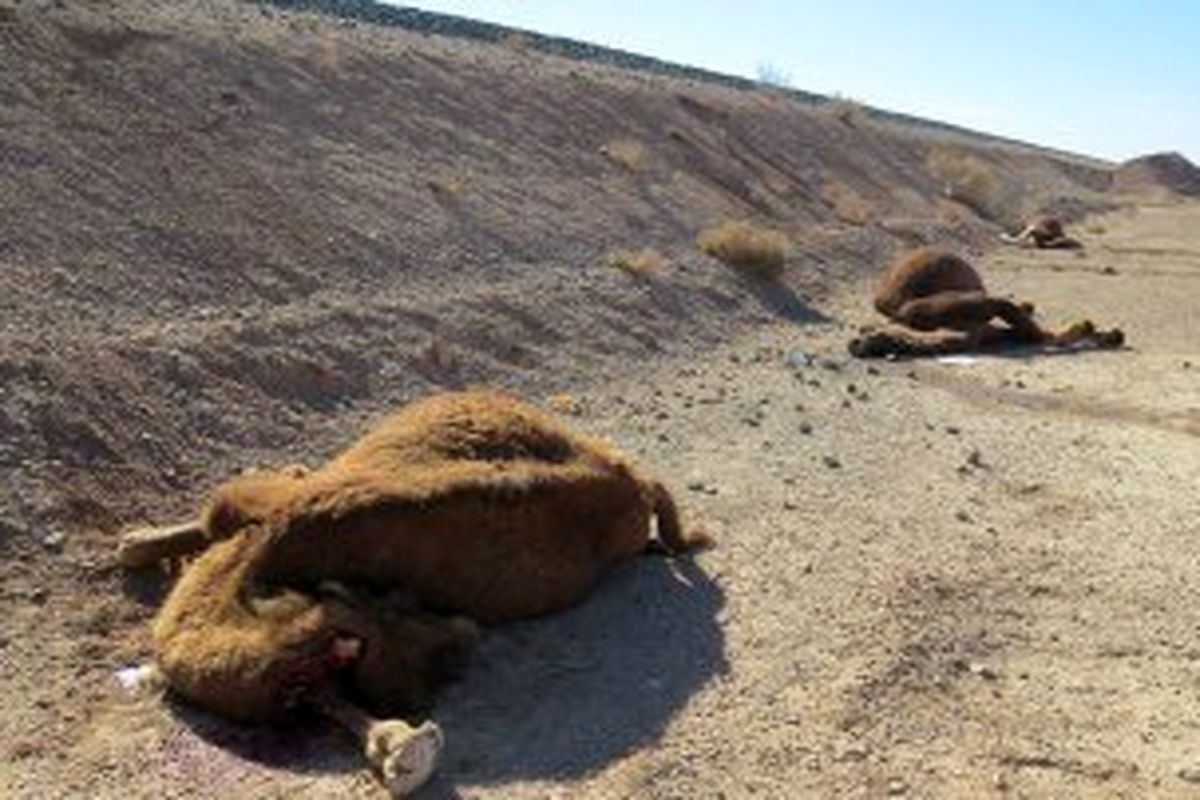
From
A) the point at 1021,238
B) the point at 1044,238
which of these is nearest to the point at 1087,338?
the point at 1044,238

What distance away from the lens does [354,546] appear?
7.78m

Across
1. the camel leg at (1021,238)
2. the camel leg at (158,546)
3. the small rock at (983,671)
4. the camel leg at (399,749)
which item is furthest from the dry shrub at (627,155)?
the camel leg at (399,749)

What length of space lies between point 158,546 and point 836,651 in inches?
136

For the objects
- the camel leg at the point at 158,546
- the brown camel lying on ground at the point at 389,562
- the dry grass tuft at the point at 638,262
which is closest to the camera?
the brown camel lying on ground at the point at 389,562

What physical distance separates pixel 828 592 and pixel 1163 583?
213 cm

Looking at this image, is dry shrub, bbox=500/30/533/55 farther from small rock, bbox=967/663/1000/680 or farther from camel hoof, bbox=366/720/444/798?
camel hoof, bbox=366/720/444/798

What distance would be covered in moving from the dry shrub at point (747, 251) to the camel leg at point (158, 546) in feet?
44.9

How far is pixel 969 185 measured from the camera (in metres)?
42.8

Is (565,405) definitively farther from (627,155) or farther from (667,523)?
(627,155)

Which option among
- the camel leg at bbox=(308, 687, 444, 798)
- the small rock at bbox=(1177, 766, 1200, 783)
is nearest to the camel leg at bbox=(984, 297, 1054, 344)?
the small rock at bbox=(1177, 766, 1200, 783)

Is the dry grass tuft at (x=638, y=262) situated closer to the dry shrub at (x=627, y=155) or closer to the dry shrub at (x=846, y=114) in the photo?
the dry shrub at (x=627, y=155)

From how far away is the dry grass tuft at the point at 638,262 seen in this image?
1975 cm

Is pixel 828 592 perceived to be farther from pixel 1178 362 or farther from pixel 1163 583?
pixel 1178 362

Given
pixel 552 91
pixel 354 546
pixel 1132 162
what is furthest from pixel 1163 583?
pixel 1132 162
